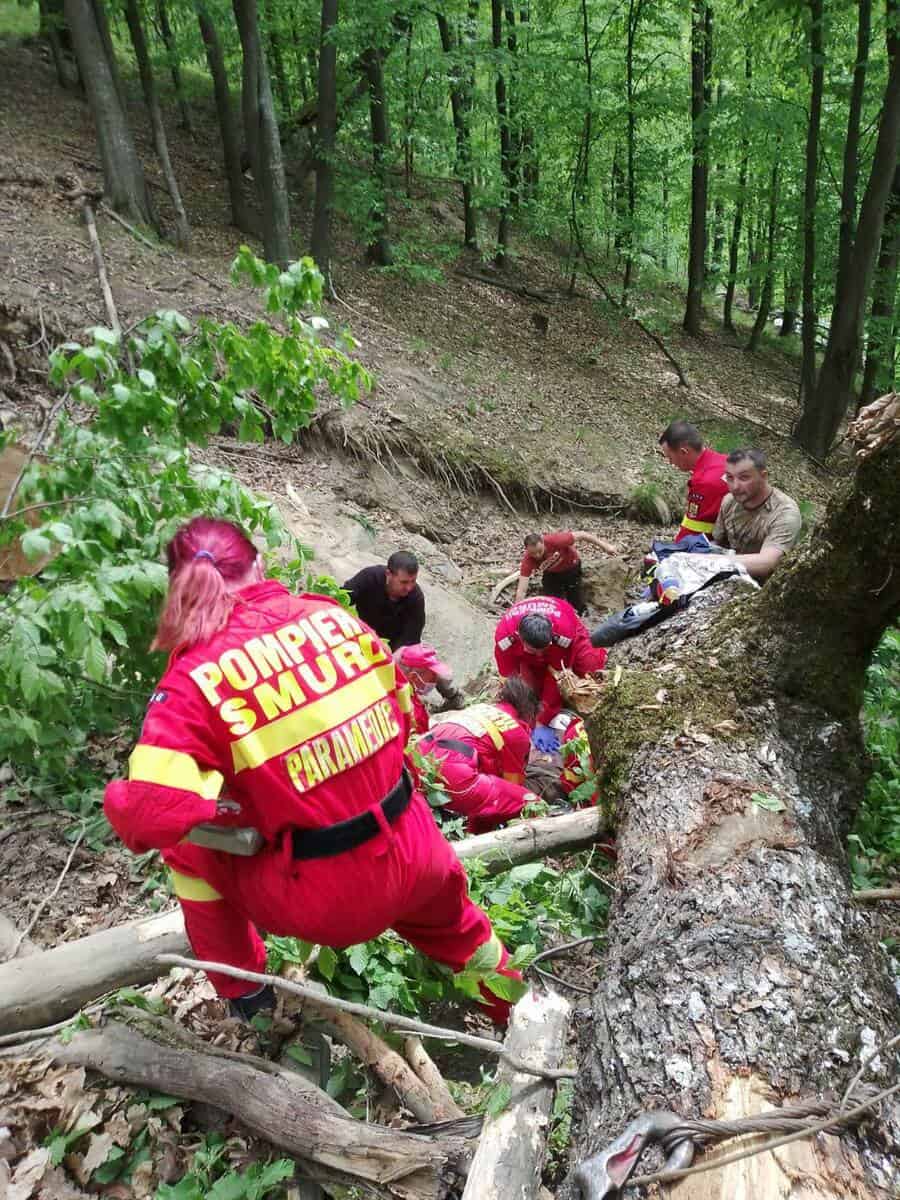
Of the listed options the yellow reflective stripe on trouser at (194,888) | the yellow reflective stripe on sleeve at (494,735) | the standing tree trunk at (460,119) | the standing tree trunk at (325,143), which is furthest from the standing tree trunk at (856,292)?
the yellow reflective stripe on trouser at (194,888)

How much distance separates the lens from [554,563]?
712 cm

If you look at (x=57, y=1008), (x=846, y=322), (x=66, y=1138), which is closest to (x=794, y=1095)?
(x=66, y=1138)

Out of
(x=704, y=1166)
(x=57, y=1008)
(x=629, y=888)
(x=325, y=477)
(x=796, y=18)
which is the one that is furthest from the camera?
(x=796, y=18)

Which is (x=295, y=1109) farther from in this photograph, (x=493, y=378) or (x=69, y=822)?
(x=493, y=378)

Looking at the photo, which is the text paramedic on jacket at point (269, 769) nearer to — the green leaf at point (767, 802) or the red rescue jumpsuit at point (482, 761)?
the green leaf at point (767, 802)

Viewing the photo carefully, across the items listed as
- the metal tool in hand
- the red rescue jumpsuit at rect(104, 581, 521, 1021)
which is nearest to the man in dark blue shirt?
the red rescue jumpsuit at rect(104, 581, 521, 1021)

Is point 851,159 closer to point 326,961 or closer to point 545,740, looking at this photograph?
point 545,740

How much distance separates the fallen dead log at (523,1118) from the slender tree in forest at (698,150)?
14.2 m

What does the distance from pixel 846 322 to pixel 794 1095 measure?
11.8 meters

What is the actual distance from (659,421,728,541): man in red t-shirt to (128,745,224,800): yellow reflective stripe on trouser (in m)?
5.02

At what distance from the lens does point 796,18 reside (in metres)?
10.6

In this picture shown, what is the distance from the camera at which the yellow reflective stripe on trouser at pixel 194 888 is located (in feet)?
7.68

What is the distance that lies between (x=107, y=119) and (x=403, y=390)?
5.22 m

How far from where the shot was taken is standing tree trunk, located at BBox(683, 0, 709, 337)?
13.2m
